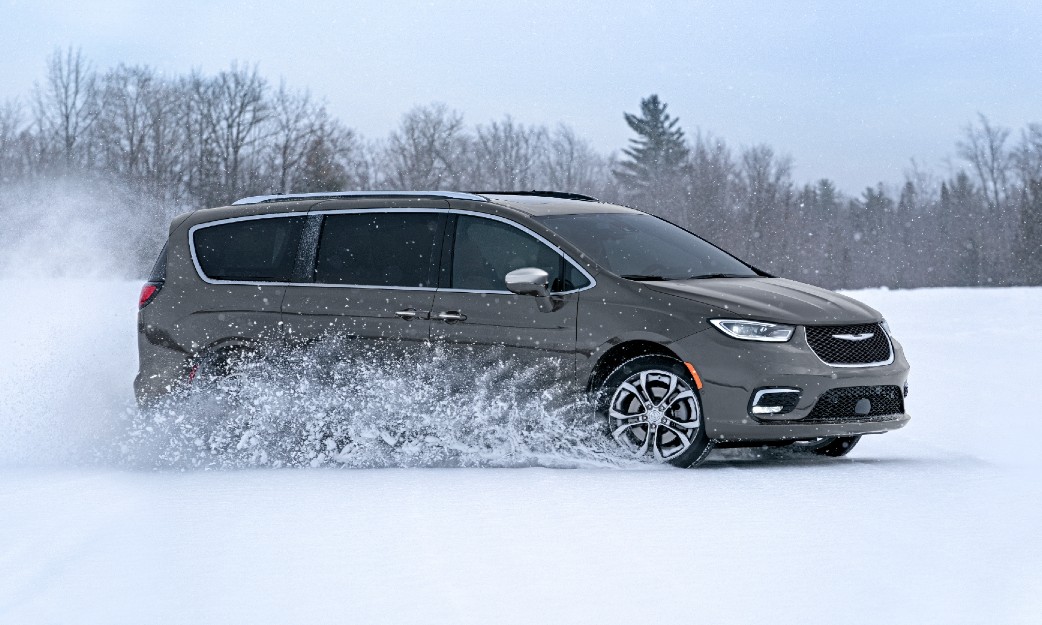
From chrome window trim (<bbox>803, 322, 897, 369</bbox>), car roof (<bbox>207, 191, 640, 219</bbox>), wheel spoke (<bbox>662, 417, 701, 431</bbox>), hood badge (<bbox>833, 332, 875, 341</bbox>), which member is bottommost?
wheel spoke (<bbox>662, 417, 701, 431</bbox>)

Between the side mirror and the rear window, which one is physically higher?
the side mirror

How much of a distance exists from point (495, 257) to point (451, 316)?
0.49 m

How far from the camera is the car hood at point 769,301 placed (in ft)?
23.7

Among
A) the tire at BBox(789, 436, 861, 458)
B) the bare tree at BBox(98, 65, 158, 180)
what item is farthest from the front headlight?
the bare tree at BBox(98, 65, 158, 180)

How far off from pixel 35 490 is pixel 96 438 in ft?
7.51

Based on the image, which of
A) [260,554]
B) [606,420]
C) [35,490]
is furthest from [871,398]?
[35,490]

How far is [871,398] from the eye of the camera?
745 centimetres

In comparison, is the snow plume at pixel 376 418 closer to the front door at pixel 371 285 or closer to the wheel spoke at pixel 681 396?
the front door at pixel 371 285

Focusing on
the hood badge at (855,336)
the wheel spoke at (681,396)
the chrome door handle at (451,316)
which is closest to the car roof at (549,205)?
the chrome door handle at (451,316)

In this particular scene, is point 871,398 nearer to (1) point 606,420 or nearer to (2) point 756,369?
(2) point 756,369

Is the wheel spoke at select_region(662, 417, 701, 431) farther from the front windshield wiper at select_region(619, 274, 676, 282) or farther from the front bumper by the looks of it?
the front windshield wiper at select_region(619, 274, 676, 282)

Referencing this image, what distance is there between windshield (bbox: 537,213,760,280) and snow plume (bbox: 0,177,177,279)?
33.8m

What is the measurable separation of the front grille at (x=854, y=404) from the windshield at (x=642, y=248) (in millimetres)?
1217

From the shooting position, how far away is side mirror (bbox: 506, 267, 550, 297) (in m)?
7.55
